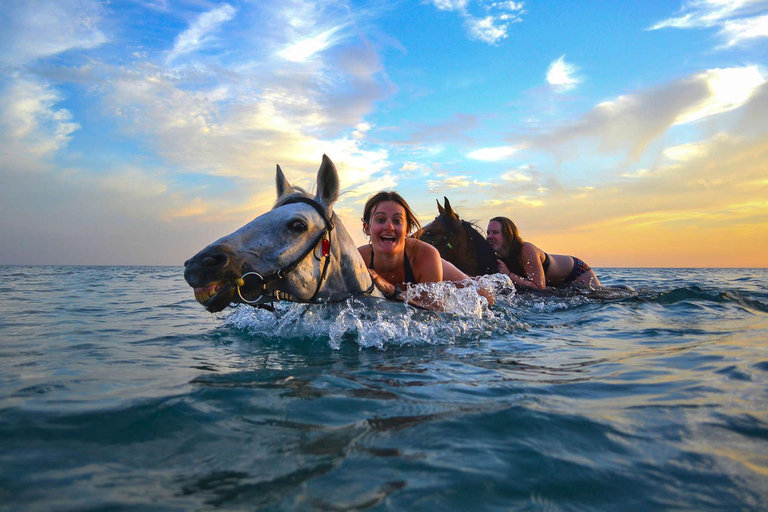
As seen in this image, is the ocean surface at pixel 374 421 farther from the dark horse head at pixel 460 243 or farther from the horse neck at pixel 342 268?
the dark horse head at pixel 460 243

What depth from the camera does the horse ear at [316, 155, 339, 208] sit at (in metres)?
4.45

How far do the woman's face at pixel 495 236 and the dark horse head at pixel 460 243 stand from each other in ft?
2.00

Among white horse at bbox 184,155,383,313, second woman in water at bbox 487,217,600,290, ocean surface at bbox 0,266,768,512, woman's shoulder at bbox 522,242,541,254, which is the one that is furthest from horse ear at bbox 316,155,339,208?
woman's shoulder at bbox 522,242,541,254

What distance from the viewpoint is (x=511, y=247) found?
10.2 meters

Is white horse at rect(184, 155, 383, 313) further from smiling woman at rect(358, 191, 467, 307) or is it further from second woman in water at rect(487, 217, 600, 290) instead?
second woman in water at rect(487, 217, 600, 290)

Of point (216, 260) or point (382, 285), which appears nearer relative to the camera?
point (216, 260)

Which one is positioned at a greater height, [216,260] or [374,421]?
[216,260]

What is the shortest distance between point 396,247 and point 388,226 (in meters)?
0.32

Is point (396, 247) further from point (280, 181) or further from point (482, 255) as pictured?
point (482, 255)

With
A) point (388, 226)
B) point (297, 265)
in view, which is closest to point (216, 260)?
point (297, 265)

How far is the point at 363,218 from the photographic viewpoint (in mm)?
6402

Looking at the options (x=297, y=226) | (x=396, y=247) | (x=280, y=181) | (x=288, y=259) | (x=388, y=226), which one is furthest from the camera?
(x=396, y=247)

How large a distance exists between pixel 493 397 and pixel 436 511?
136cm

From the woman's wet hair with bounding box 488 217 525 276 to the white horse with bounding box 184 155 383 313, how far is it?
19.9ft
